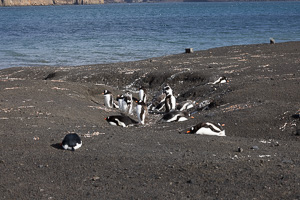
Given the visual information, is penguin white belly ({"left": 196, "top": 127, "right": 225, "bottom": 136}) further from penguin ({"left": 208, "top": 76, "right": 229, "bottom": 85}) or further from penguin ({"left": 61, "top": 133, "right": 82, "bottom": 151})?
penguin ({"left": 208, "top": 76, "right": 229, "bottom": 85})

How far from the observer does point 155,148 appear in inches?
321

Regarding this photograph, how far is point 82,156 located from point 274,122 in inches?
198

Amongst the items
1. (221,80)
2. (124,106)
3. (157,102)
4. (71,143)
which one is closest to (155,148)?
(71,143)

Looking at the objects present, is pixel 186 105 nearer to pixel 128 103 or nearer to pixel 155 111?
pixel 155 111

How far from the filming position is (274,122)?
1046 centimetres

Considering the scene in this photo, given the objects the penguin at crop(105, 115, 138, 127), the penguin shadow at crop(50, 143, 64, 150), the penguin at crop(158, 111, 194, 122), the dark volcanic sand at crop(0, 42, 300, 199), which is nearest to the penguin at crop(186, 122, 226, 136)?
the dark volcanic sand at crop(0, 42, 300, 199)

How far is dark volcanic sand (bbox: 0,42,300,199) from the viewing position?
623cm

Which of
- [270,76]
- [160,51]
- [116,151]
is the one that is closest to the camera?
[116,151]

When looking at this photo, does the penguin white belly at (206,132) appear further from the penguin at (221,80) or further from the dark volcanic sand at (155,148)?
the penguin at (221,80)

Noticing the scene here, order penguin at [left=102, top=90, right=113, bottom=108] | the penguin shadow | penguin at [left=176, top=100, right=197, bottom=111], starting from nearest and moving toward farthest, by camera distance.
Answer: the penguin shadow
penguin at [left=176, top=100, right=197, bottom=111]
penguin at [left=102, top=90, right=113, bottom=108]

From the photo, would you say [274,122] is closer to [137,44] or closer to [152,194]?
[152,194]

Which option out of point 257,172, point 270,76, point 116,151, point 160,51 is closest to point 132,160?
point 116,151

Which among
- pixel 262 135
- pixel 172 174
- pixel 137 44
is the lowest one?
pixel 137 44

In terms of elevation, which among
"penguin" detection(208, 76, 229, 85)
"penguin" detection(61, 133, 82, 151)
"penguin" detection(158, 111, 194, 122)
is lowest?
"penguin" detection(158, 111, 194, 122)
